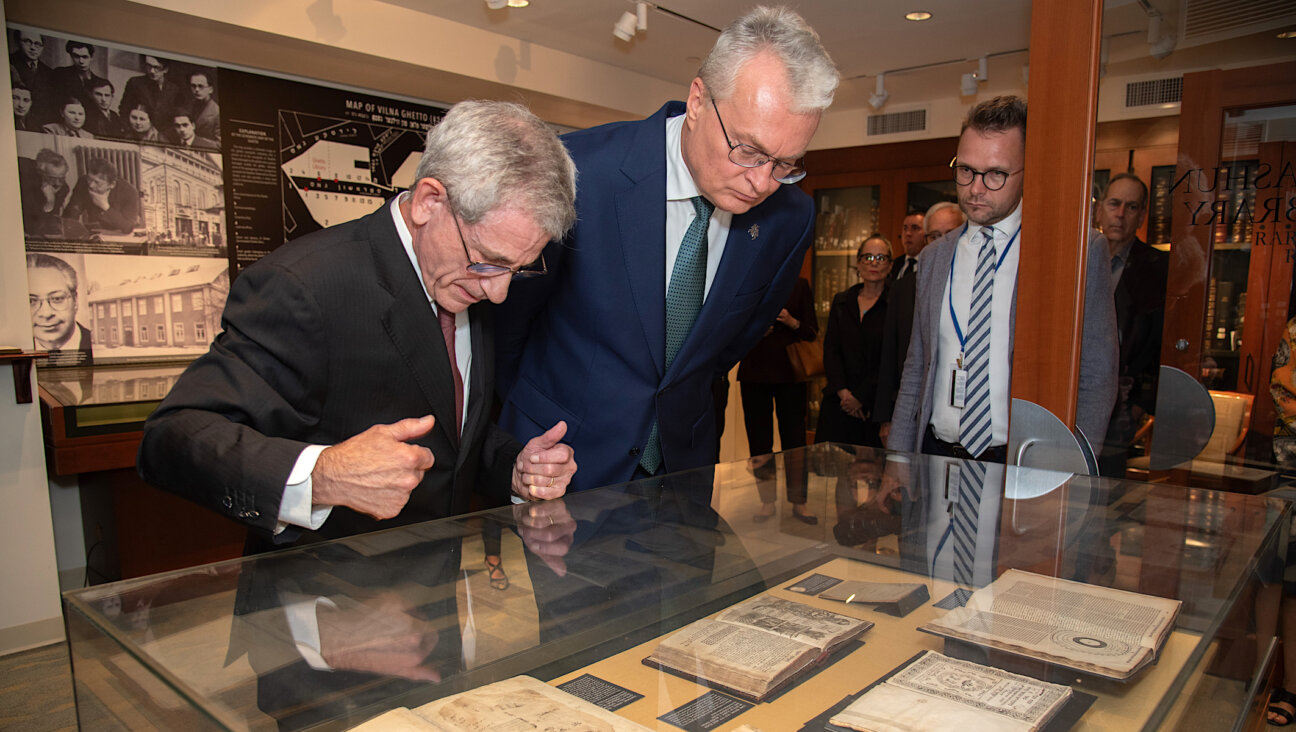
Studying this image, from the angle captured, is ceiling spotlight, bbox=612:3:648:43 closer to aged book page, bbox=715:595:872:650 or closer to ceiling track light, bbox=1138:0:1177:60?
ceiling track light, bbox=1138:0:1177:60

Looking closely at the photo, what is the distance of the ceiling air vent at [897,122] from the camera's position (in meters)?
6.87

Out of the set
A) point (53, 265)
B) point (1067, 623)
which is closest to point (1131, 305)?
point (1067, 623)

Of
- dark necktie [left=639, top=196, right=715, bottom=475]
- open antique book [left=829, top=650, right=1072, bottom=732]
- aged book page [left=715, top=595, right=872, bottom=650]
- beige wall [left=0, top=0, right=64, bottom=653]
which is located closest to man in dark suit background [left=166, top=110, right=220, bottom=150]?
beige wall [left=0, top=0, right=64, bottom=653]

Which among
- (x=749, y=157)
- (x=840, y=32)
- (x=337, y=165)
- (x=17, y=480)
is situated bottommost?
(x=17, y=480)

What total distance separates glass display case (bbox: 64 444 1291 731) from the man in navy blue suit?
294 mm

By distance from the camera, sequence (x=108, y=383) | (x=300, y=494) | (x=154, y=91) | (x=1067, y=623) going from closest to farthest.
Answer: (x=1067, y=623)
(x=300, y=494)
(x=108, y=383)
(x=154, y=91)

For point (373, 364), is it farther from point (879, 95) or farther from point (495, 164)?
point (879, 95)

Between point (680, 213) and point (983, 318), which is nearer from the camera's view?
point (680, 213)

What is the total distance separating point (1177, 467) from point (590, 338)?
1550mm

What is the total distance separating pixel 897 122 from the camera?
274 inches

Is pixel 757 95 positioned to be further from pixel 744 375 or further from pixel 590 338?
pixel 744 375

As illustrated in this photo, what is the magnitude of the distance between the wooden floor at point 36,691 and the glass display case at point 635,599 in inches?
94.2

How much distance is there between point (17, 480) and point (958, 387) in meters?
3.69

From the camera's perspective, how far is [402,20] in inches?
186
